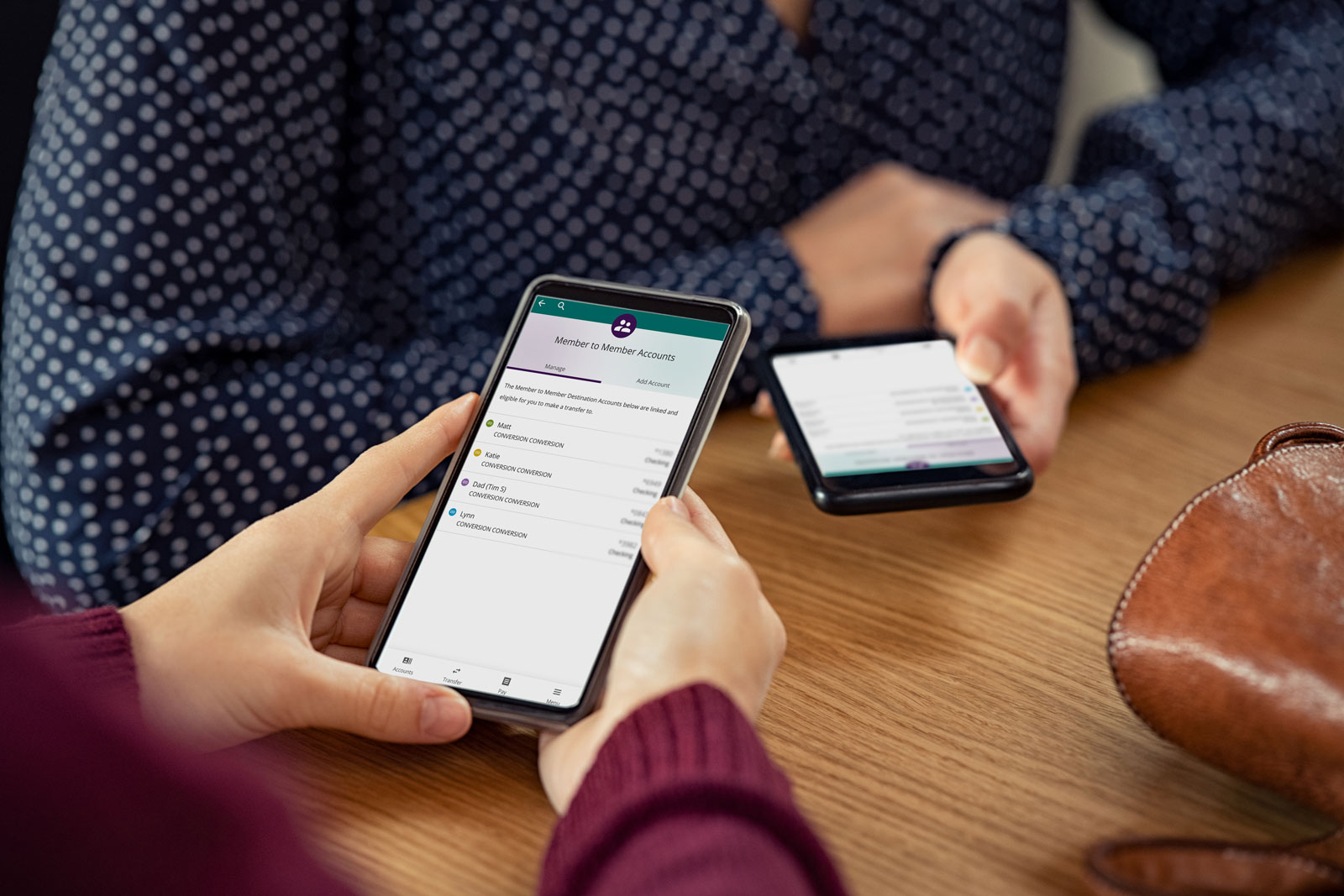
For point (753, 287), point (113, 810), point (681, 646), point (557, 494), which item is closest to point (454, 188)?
point (753, 287)

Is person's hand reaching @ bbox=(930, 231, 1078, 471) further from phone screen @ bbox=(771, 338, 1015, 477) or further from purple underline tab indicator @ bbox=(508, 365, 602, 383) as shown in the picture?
purple underline tab indicator @ bbox=(508, 365, 602, 383)

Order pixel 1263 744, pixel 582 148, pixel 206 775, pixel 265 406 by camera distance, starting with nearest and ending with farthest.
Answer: pixel 206 775 < pixel 1263 744 < pixel 265 406 < pixel 582 148

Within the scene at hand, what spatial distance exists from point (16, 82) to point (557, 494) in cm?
48

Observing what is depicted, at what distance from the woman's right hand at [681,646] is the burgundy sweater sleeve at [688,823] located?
2cm

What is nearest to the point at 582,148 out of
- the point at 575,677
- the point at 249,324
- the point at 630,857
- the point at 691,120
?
the point at 691,120

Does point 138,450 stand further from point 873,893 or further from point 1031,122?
point 1031,122

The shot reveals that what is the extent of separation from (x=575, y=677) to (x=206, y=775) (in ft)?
0.60

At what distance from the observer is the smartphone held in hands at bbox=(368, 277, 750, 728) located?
42cm

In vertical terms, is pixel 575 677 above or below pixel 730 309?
below

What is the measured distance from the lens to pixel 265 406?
1.96 ft

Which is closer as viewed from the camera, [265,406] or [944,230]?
[265,406]

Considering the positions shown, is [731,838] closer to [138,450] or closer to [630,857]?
[630,857]

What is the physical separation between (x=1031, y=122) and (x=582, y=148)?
1.48 ft

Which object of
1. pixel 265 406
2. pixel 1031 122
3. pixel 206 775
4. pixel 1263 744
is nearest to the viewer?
pixel 206 775
